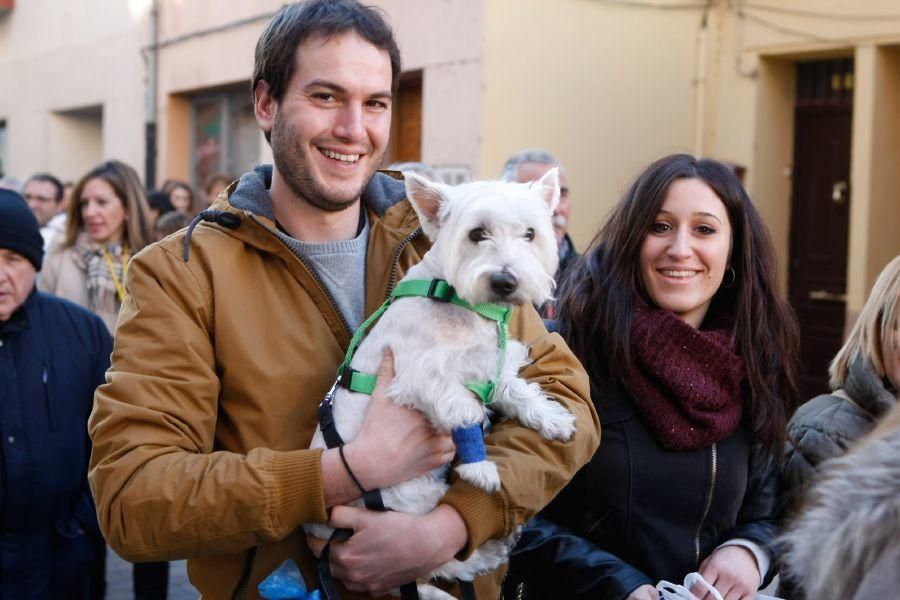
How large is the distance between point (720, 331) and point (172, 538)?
6.01 feet

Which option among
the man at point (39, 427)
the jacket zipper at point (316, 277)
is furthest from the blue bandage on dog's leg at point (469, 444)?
the man at point (39, 427)

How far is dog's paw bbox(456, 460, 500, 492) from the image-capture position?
220cm

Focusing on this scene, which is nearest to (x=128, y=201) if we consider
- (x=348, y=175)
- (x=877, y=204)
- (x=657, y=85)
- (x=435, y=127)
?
(x=435, y=127)

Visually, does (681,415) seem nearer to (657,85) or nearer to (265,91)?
(265,91)

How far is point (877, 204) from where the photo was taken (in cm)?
839

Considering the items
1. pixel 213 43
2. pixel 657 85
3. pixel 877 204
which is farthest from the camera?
pixel 213 43

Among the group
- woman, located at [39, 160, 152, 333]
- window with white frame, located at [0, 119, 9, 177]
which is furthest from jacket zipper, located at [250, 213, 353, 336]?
window with white frame, located at [0, 119, 9, 177]

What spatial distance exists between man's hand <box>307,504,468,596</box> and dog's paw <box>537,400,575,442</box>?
294 mm

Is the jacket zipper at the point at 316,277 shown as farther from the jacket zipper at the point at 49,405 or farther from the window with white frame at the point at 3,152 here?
the window with white frame at the point at 3,152

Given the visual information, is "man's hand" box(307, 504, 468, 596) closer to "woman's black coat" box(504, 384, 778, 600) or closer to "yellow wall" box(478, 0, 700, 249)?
"woman's black coat" box(504, 384, 778, 600)

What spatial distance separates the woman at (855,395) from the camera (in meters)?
3.13

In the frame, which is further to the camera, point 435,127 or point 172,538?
point 435,127

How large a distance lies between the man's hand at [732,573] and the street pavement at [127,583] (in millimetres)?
3971

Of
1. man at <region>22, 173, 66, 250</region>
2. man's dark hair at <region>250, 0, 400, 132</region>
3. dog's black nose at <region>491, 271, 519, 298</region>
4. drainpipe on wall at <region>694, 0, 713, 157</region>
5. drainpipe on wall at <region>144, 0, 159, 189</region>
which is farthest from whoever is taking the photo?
drainpipe on wall at <region>144, 0, 159, 189</region>
